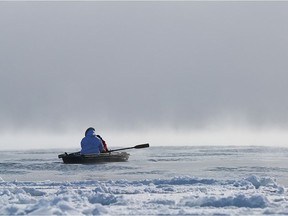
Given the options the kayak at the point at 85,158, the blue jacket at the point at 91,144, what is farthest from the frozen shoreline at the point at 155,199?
the blue jacket at the point at 91,144

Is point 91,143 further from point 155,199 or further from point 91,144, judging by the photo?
point 155,199

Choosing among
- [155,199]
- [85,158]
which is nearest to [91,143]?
[85,158]

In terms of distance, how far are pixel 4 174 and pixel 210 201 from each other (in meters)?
12.9

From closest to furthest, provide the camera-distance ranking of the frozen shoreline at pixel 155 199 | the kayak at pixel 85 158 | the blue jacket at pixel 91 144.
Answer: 1. the frozen shoreline at pixel 155 199
2. the kayak at pixel 85 158
3. the blue jacket at pixel 91 144

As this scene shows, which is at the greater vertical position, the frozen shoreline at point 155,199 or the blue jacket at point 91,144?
the blue jacket at point 91,144

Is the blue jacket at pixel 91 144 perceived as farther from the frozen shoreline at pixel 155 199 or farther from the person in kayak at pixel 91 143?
the frozen shoreline at pixel 155 199

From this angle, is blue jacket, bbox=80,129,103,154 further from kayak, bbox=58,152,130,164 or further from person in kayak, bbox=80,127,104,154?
kayak, bbox=58,152,130,164

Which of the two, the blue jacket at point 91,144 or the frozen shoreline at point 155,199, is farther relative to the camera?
the blue jacket at point 91,144

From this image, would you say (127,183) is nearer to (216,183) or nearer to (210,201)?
(216,183)

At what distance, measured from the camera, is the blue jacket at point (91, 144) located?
1180 inches

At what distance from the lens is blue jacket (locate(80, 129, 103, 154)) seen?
29969 mm

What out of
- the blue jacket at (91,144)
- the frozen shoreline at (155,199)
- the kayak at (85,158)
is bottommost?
the frozen shoreline at (155,199)

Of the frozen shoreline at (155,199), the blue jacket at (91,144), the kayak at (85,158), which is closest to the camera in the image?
the frozen shoreline at (155,199)

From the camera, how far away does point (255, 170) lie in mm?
24422
